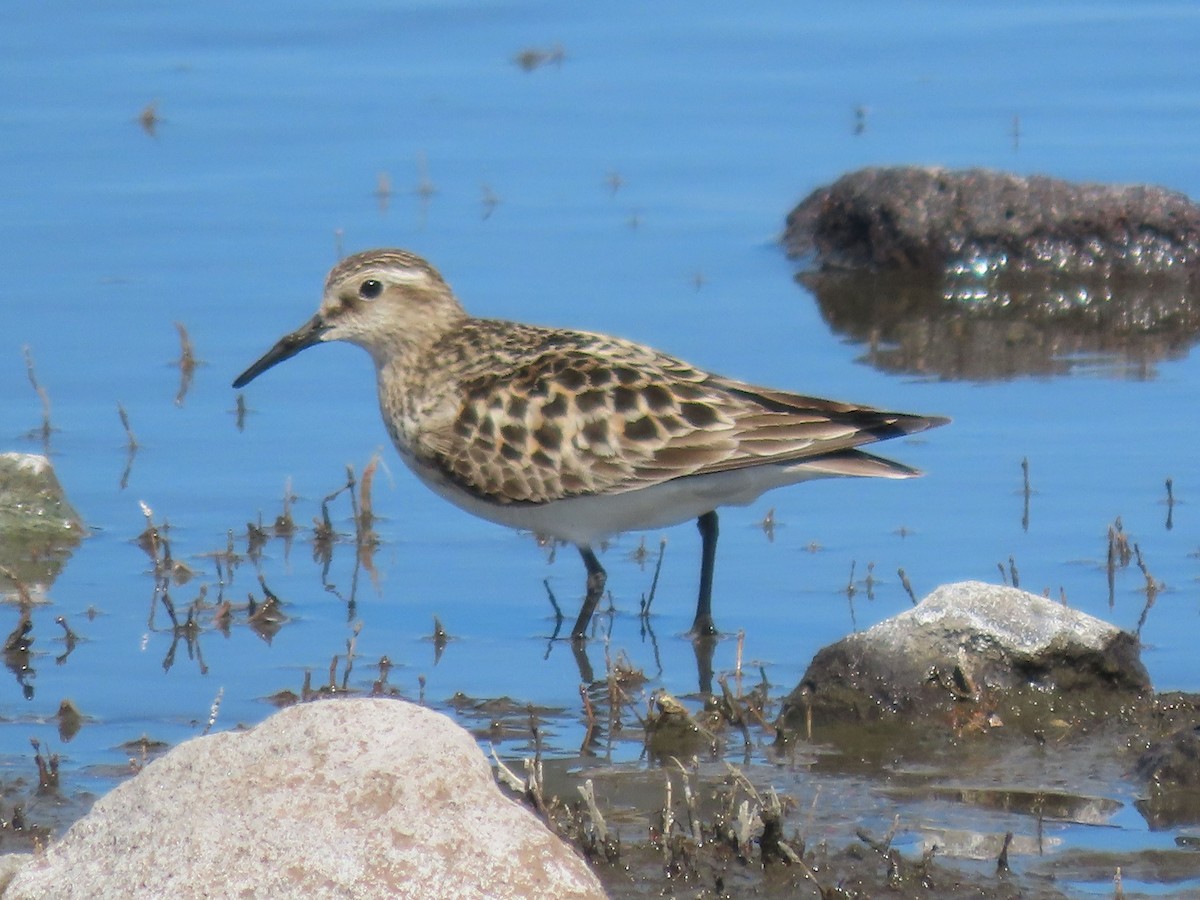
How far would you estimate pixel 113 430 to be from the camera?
10.9 m

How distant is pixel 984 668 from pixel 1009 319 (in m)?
5.93

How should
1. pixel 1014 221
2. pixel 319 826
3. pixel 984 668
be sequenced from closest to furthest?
1. pixel 319 826
2. pixel 984 668
3. pixel 1014 221

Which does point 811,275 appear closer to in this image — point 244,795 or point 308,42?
point 308,42

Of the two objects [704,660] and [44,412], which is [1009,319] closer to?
[704,660]

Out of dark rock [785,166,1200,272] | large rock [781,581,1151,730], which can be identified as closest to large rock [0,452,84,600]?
large rock [781,581,1151,730]

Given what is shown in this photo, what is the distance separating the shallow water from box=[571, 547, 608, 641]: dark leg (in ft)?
0.39

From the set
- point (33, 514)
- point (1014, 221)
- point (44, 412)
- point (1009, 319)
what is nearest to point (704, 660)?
point (33, 514)

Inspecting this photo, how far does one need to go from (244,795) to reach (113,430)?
5774mm

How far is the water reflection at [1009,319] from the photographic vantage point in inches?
476

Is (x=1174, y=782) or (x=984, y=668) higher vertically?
(x=984, y=668)

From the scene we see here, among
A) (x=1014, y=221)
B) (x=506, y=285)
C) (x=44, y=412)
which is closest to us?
(x=44, y=412)

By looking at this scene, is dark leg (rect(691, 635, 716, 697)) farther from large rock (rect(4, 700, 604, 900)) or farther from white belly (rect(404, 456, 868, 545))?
large rock (rect(4, 700, 604, 900))

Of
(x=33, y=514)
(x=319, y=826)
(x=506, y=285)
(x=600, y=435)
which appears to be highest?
(x=506, y=285)

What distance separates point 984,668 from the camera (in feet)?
24.1
